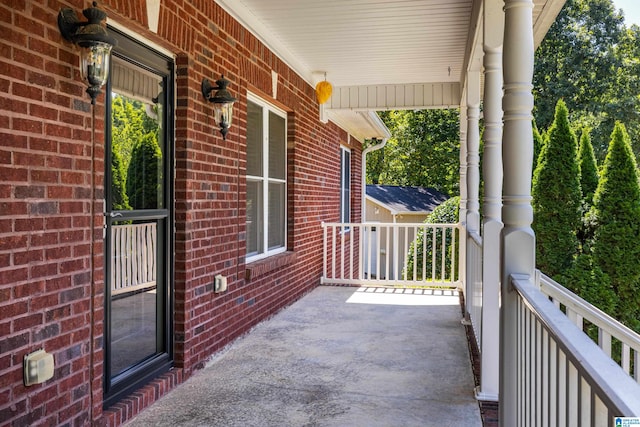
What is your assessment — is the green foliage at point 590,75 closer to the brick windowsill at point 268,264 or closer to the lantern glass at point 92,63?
the brick windowsill at point 268,264

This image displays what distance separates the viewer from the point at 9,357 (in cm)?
201

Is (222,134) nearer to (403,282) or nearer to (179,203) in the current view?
(179,203)

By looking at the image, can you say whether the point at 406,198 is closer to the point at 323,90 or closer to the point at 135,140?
the point at 323,90

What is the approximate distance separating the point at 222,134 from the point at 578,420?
3.26 meters

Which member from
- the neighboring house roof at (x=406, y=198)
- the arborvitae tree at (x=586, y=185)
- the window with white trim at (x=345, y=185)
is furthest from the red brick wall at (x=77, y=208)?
the neighboring house roof at (x=406, y=198)

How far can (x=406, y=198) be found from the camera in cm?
2262

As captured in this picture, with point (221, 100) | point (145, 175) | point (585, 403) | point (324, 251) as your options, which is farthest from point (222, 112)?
point (324, 251)

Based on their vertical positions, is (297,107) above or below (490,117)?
above

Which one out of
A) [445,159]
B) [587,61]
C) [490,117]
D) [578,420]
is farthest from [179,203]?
[445,159]

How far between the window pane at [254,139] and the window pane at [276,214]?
49cm

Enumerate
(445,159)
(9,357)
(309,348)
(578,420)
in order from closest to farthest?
(578,420) → (9,357) → (309,348) → (445,159)

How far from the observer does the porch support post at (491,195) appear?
3.15 metres

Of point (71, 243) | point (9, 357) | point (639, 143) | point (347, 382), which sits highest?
point (639, 143)

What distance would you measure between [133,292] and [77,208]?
822 millimetres
